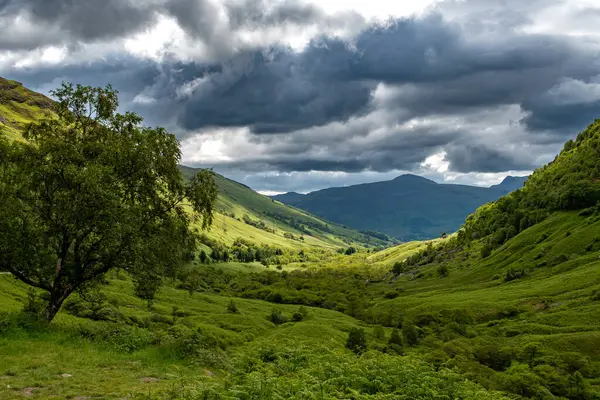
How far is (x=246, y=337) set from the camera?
82875 millimetres

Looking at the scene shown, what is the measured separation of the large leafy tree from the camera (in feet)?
121

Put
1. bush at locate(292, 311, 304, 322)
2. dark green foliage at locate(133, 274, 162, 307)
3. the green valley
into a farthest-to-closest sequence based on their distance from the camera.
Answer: bush at locate(292, 311, 304, 322), dark green foliage at locate(133, 274, 162, 307), the green valley

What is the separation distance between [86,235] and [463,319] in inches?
4107

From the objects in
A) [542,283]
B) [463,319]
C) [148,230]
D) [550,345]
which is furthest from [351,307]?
[148,230]

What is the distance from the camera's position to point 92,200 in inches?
1416

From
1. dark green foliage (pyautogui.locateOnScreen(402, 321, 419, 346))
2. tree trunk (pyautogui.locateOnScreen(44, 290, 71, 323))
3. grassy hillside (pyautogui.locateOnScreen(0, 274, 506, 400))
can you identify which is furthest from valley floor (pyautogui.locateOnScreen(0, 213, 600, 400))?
tree trunk (pyautogui.locateOnScreen(44, 290, 71, 323))

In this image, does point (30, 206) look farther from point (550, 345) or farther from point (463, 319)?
point (463, 319)

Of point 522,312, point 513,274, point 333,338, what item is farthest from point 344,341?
point 513,274

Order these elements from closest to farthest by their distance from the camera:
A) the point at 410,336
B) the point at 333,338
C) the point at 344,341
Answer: the point at 333,338 → the point at 344,341 → the point at 410,336

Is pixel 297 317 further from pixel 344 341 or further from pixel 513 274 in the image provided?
pixel 513 274

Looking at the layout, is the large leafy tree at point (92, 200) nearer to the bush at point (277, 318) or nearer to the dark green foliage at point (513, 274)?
the bush at point (277, 318)

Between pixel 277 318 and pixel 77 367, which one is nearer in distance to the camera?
pixel 77 367

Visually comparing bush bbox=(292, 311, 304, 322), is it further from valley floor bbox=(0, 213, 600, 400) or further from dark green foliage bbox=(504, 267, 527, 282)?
dark green foliage bbox=(504, 267, 527, 282)

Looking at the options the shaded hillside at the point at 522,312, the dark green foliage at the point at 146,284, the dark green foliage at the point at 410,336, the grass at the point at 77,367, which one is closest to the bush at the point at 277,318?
the shaded hillside at the point at 522,312
